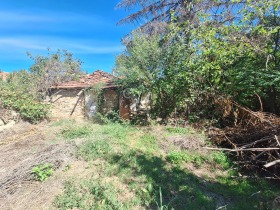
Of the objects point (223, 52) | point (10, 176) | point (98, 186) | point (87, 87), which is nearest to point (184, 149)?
point (98, 186)

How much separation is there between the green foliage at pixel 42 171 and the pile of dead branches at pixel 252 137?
168 inches

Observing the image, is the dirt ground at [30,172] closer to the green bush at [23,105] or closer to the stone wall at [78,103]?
the green bush at [23,105]

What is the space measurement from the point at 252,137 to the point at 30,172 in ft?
19.1

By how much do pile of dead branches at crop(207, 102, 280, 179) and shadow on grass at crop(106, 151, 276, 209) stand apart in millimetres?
719

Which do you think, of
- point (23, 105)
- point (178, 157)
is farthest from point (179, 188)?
point (23, 105)

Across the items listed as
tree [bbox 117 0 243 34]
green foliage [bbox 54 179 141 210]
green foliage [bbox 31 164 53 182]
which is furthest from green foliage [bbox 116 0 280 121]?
green foliage [bbox 31 164 53 182]

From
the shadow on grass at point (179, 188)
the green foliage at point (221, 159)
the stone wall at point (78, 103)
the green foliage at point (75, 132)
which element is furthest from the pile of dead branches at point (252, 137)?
the stone wall at point (78, 103)

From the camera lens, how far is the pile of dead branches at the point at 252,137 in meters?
5.09

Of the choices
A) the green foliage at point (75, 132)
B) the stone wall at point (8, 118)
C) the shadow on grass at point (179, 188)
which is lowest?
the shadow on grass at point (179, 188)

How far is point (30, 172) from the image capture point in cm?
513

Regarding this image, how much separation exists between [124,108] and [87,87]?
2523 millimetres

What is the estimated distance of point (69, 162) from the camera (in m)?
5.70

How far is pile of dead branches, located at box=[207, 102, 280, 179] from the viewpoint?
5090 mm

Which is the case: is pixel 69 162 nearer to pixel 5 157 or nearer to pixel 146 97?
pixel 5 157
